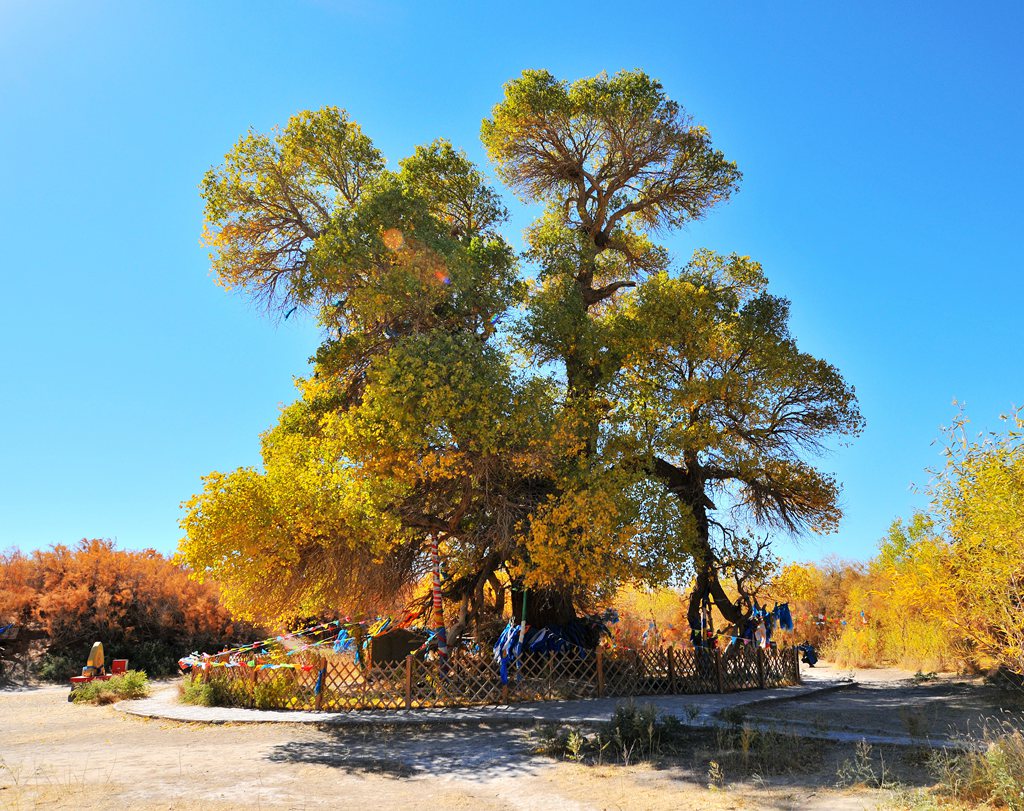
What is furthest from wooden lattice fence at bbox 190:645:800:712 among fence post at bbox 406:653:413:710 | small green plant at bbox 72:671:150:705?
small green plant at bbox 72:671:150:705

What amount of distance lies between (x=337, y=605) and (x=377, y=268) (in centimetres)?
777

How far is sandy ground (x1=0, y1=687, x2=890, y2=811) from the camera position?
7379 mm

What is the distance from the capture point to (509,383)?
48.7 ft

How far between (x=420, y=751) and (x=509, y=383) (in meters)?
7.16

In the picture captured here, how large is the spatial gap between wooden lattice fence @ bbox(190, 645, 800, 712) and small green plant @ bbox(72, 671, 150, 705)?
2.23 meters

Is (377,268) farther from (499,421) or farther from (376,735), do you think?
(376,735)

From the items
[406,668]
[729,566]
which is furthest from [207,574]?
[729,566]

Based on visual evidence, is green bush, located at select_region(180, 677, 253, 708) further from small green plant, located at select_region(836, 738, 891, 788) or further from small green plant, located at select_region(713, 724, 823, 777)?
small green plant, located at select_region(836, 738, 891, 788)

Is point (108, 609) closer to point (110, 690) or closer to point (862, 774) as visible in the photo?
point (110, 690)

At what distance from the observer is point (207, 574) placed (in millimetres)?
14391

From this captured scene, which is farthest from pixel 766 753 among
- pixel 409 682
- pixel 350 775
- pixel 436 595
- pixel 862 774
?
pixel 436 595

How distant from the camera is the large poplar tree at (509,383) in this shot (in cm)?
1405

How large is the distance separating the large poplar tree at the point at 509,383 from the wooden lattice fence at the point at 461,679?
155 cm

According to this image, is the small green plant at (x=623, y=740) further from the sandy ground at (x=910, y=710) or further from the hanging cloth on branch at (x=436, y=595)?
the hanging cloth on branch at (x=436, y=595)
